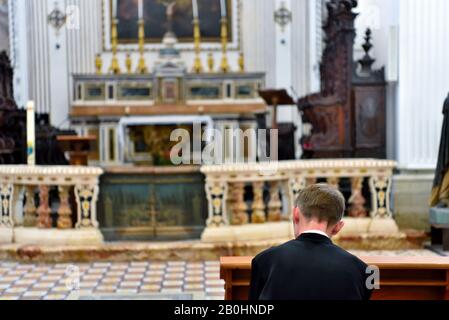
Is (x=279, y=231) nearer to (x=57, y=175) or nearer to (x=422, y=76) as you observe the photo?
(x=57, y=175)

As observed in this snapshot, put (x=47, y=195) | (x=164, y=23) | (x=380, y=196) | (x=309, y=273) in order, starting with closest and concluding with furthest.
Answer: (x=309, y=273), (x=47, y=195), (x=380, y=196), (x=164, y=23)

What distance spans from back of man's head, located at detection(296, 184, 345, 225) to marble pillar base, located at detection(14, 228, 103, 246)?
557 centimetres

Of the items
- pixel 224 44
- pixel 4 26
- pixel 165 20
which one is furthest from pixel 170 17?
pixel 4 26

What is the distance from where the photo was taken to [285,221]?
8.28 meters

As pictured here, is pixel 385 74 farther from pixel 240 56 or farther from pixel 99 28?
pixel 99 28

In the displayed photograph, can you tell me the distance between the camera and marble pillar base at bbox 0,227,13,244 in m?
8.15

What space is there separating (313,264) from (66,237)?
226 inches

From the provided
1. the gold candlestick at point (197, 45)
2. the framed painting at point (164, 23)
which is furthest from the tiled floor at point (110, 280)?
the framed painting at point (164, 23)

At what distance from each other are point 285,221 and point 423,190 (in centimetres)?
182

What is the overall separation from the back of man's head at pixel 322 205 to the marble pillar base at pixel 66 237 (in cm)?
557

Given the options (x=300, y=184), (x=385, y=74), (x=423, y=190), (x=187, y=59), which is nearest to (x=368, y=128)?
(x=385, y=74)

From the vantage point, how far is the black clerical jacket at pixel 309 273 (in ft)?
8.25

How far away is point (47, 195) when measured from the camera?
314 inches

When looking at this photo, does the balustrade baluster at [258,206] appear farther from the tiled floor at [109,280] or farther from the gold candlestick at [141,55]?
the gold candlestick at [141,55]
